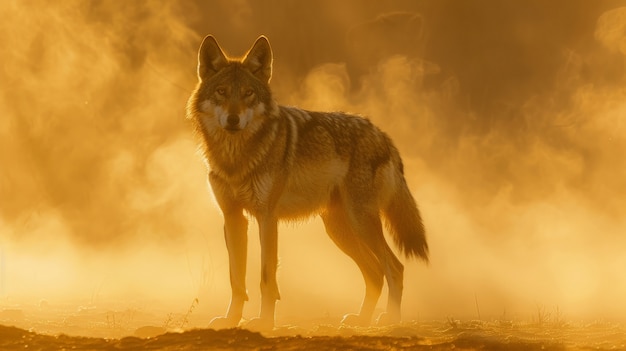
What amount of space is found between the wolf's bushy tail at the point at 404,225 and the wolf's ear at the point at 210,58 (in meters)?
2.13

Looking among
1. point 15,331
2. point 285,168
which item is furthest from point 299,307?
point 15,331

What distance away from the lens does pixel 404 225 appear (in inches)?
345

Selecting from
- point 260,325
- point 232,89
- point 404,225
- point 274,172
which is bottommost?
point 260,325

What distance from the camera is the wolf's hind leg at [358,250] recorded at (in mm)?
8336

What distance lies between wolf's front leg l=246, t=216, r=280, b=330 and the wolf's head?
756 millimetres

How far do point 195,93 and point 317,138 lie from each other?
3.69 ft

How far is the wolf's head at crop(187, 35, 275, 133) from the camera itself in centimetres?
725

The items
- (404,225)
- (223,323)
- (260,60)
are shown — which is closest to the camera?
(223,323)

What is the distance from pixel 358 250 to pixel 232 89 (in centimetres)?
206

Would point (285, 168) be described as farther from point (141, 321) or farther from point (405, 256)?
point (141, 321)

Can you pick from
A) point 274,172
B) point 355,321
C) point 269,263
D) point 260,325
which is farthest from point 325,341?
point 355,321

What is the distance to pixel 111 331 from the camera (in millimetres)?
8031

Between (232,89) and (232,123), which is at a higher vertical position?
(232,89)

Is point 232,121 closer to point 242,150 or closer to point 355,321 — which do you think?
point 242,150
